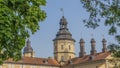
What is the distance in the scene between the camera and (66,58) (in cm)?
8619

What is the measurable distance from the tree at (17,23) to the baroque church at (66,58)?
46057 millimetres

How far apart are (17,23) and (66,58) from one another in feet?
206

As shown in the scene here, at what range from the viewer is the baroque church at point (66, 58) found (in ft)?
241

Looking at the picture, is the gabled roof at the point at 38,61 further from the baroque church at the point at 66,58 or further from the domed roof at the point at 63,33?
the domed roof at the point at 63,33

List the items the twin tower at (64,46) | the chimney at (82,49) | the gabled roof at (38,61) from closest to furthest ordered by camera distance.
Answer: the gabled roof at (38,61)
the chimney at (82,49)
the twin tower at (64,46)

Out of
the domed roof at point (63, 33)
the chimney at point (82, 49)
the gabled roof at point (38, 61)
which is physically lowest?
the gabled roof at point (38, 61)

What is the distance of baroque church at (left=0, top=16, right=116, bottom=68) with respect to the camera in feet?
241

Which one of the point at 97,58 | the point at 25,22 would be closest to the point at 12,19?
the point at 25,22

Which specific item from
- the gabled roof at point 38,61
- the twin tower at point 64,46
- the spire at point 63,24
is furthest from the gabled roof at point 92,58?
the spire at point 63,24

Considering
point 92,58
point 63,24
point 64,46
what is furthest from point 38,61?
point 63,24

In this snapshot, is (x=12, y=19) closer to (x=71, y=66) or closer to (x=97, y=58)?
(x=97, y=58)

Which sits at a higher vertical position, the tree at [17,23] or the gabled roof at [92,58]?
the tree at [17,23]

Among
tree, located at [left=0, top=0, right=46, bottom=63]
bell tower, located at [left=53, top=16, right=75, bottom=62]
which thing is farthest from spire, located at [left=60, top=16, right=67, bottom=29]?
tree, located at [left=0, top=0, right=46, bottom=63]

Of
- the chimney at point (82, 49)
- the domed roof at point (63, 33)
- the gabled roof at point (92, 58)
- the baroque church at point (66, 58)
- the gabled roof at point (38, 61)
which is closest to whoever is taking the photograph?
the gabled roof at point (92, 58)
